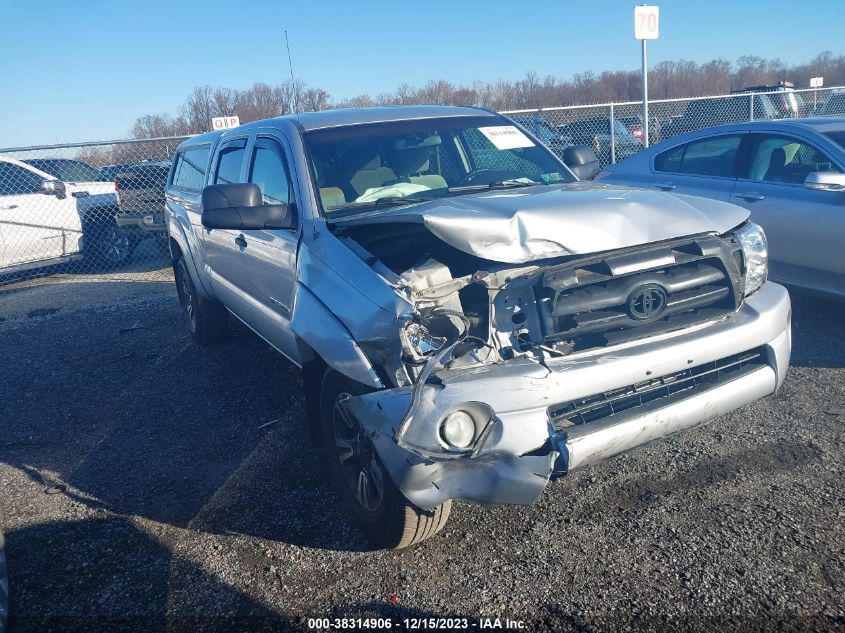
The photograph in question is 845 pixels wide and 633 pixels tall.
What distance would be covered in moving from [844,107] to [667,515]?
1627cm

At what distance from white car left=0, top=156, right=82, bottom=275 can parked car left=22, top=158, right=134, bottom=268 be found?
1.19 feet

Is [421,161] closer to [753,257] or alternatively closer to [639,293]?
[639,293]

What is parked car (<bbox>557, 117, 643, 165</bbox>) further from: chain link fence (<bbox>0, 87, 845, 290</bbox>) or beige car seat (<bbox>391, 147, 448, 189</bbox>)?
beige car seat (<bbox>391, 147, 448, 189</bbox>)

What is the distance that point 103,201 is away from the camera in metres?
11.7

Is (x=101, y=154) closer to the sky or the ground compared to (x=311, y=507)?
closer to the sky

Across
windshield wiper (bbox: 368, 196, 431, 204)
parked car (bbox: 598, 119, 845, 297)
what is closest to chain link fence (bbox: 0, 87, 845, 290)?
parked car (bbox: 598, 119, 845, 297)

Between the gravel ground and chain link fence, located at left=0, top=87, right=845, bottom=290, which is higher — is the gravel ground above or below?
below

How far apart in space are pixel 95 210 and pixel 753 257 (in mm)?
10713

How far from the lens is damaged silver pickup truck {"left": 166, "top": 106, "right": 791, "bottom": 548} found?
8.81 feet

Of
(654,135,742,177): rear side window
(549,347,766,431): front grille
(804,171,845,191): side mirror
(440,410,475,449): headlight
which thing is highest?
(654,135,742,177): rear side window

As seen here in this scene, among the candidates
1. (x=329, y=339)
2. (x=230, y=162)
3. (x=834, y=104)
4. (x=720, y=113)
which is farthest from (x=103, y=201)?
(x=834, y=104)

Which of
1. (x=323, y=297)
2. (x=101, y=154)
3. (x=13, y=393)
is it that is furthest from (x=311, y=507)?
(x=101, y=154)

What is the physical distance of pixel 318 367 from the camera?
3.57 meters

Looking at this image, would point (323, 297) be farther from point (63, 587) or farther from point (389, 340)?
point (63, 587)
